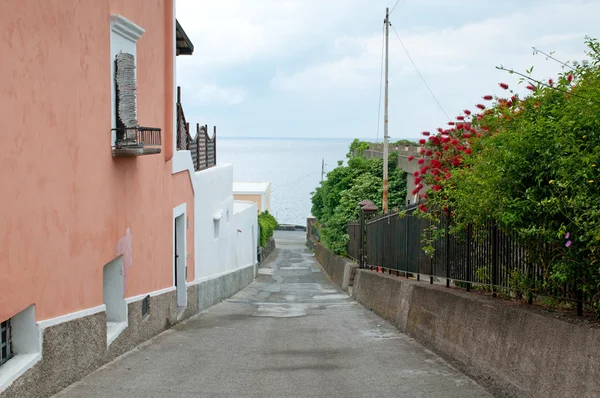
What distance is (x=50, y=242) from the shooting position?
8031 mm

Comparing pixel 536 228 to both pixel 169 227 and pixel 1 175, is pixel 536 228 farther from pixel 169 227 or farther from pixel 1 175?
pixel 169 227

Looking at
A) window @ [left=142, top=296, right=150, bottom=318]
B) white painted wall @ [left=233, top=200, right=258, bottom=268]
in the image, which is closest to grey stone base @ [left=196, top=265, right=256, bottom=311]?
white painted wall @ [left=233, top=200, right=258, bottom=268]

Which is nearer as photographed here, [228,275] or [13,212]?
[13,212]

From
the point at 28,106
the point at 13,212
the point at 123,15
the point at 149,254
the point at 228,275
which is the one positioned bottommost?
the point at 228,275

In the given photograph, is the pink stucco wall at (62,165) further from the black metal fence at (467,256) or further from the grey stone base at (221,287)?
the grey stone base at (221,287)

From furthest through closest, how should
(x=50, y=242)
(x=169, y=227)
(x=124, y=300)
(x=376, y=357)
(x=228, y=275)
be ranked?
(x=228, y=275) → (x=169, y=227) → (x=124, y=300) → (x=376, y=357) → (x=50, y=242)

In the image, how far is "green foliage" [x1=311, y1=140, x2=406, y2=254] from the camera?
32.7m

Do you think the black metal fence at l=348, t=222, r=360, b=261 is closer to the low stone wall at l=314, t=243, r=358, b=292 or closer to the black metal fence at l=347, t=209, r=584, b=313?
the low stone wall at l=314, t=243, r=358, b=292

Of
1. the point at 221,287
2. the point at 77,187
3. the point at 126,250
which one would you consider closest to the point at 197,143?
the point at 221,287

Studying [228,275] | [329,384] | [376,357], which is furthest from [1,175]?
[228,275]

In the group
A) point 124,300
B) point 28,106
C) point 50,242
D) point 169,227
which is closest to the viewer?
point 28,106

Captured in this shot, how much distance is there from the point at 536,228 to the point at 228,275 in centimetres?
1777

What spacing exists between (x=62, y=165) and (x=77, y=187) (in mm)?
576

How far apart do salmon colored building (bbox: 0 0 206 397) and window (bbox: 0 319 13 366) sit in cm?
2
